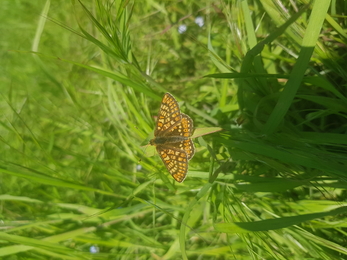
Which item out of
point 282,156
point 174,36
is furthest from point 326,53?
point 174,36

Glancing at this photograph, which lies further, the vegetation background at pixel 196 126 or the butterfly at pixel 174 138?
the butterfly at pixel 174 138

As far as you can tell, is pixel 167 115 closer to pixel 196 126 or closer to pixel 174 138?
pixel 174 138

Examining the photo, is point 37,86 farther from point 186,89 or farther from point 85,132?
point 186,89

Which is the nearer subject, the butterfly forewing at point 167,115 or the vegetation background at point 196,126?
the vegetation background at point 196,126

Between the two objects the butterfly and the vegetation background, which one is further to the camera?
the butterfly

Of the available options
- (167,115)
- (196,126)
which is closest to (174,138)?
(167,115)
